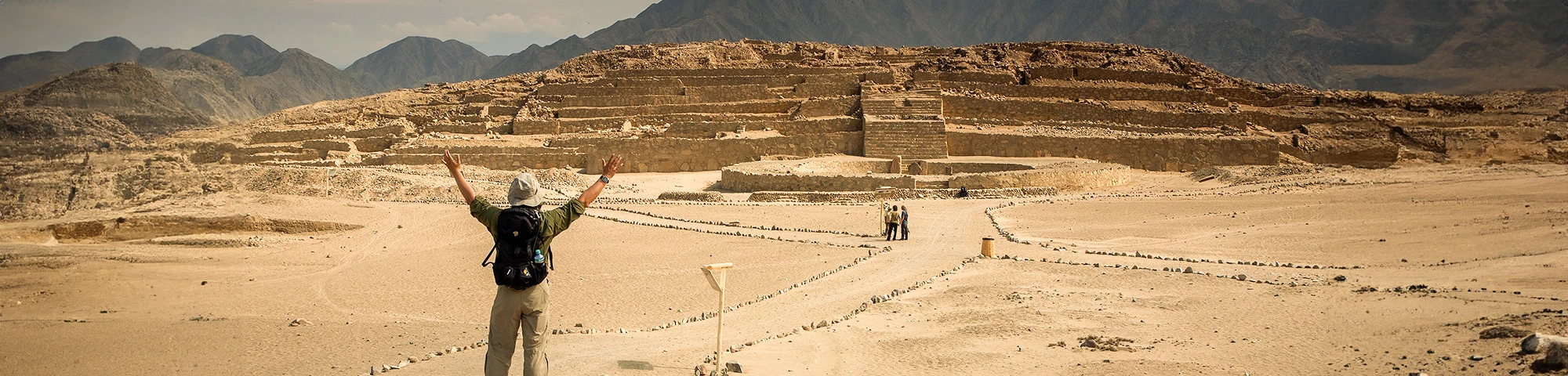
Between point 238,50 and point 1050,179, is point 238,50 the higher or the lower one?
the higher one

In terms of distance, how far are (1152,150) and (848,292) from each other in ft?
74.3

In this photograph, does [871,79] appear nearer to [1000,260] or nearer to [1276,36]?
[1000,260]

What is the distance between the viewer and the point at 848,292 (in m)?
10.2

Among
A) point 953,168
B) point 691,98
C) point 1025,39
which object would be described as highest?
point 1025,39

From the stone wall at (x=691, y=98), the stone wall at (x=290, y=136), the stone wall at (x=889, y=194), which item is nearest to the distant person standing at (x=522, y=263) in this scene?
the stone wall at (x=889, y=194)

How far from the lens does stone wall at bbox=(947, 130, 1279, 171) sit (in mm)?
29422

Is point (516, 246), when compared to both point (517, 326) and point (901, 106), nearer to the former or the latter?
point (517, 326)

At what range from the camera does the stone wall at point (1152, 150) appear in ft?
96.5

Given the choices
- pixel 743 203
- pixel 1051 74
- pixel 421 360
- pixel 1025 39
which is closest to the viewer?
pixel 421 360

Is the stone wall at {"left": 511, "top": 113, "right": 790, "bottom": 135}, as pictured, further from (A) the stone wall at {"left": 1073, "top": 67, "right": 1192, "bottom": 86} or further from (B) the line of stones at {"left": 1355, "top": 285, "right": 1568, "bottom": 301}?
(B) the line of stones at {"left": 1355, "top": 285, "right": 1568, "bottom": 301}

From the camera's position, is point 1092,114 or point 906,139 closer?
point 906,139

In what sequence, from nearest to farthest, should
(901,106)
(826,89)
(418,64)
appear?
(901,106)
(826,89)
(418,64)

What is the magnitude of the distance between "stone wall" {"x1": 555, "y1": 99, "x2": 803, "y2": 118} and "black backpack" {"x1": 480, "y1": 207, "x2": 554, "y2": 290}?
99.5 ft

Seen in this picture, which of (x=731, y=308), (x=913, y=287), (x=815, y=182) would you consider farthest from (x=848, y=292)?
(x=815, y=182)
